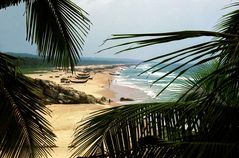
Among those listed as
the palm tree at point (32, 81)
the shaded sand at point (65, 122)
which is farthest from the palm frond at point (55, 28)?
the shaded sand at point (65, 122)

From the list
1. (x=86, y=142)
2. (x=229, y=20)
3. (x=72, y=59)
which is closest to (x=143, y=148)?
(x=86, y=142)

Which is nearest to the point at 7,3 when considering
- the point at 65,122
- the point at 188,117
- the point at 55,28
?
the point at 55,28

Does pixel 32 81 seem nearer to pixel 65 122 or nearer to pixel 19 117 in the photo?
pixel 19 117

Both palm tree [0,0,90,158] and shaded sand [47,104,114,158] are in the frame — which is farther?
shaded sand [47,104,114,158]

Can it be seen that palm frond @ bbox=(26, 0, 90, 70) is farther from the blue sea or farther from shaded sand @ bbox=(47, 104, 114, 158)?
shaded sand @ bbox=(47, 104, 114, 158)

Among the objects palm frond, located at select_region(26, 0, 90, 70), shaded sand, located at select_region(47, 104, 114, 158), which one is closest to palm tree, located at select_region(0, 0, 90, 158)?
palm frond, located at select_region(26, 0, 90, 70)
